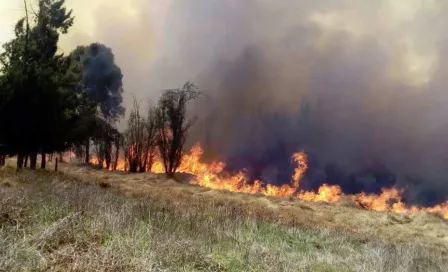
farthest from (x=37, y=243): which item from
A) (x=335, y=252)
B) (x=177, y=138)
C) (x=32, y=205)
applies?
(x=177, y=138)

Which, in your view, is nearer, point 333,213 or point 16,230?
point 16,230

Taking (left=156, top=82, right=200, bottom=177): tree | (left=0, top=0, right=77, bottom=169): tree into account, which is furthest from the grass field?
(left=156, top=82, right=200, bottom=177): tree

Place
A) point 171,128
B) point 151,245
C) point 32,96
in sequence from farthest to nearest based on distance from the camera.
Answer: point 171,128, point 32,96, point 151,245

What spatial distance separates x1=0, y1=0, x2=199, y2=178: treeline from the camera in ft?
69.1

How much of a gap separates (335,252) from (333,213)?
50.1 feet

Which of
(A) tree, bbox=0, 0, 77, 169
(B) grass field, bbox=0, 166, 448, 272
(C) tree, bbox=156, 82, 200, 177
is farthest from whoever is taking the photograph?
(C) tree, bbox=156, 82, 200, 177

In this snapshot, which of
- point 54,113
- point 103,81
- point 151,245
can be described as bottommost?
point 151,245

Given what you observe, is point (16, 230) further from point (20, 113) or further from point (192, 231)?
point (20, 113)

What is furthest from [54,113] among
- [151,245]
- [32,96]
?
[151,245]

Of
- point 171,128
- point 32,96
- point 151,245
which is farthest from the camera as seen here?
point 171,128

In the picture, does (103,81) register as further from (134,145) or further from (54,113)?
(54,113)

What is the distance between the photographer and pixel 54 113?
2230 cm

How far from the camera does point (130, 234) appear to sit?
540 cm

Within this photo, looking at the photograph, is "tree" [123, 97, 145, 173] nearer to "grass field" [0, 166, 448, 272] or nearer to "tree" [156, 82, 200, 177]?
"tree" [156, 82, 200, 177]
